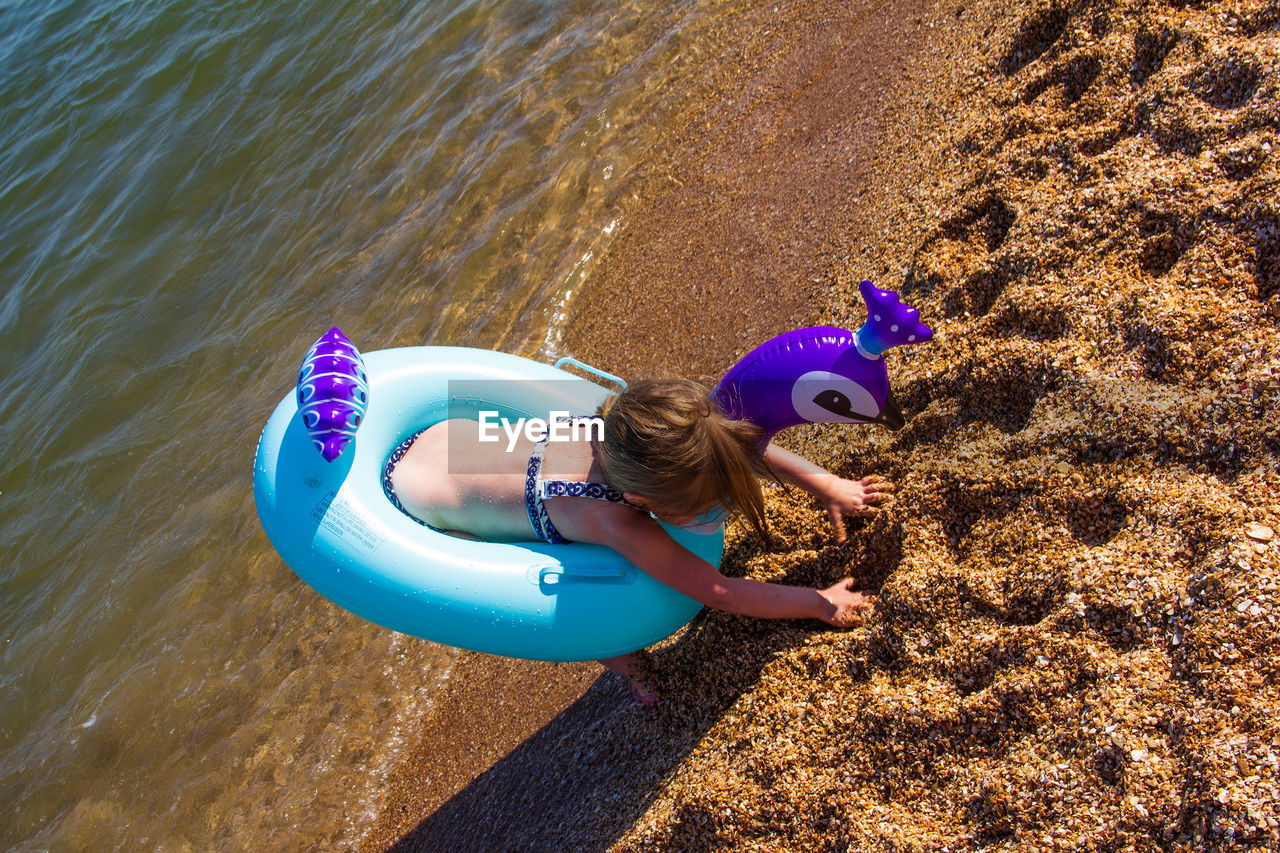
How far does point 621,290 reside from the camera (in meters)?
4.57

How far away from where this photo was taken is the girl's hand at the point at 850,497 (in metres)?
2.58

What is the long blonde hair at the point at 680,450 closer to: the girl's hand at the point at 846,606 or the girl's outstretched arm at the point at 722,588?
the girl's outstretched arm at the point at 722,588

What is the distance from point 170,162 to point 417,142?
2.54m

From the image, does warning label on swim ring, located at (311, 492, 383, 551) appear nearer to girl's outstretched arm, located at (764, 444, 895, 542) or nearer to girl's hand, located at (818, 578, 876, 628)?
girl's outstretched arm, located at (764, 444, 895, 542)

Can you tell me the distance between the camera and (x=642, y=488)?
92.3 inches

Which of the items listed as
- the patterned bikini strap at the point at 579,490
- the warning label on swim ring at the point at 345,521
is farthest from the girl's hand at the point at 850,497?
the warning label on swim ring at the point at 345,521

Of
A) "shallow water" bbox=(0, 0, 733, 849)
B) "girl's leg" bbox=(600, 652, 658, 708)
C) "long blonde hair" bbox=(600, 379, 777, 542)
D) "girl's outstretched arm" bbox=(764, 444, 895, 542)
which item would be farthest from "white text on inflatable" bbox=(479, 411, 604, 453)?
"shallow water" bbox=(0, 0, 733, 849)

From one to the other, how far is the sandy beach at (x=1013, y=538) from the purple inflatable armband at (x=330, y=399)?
1.21 meters

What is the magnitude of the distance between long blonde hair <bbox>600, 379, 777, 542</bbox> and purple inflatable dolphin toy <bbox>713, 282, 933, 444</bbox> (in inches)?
4.5

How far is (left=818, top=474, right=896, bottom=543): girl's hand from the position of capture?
258 centimetres

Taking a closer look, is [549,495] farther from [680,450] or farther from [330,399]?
[330,399]

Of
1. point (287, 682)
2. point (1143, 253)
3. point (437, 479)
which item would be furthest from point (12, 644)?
point (1143, 253)

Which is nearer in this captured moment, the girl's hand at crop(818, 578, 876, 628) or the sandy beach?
the sandy beach

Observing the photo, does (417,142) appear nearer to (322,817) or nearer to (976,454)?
(322,817)
